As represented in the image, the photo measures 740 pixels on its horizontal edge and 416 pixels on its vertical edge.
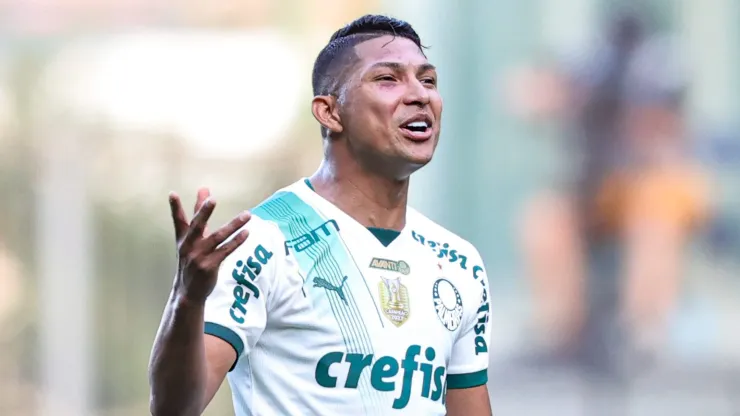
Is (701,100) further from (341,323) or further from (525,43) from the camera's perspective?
(341,323)

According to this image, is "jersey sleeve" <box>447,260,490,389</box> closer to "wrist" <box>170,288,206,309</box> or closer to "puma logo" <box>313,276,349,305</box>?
"puma logo" <box>313,276,349,305</box>

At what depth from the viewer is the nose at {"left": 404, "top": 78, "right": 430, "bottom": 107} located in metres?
3.68

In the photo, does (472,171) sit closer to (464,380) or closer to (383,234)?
(464,380)

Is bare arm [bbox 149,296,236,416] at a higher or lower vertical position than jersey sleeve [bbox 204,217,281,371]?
lower

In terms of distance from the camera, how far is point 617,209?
8.89 metres

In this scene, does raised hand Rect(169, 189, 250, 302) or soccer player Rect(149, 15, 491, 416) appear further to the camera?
soccer player Rect(149, 15, 491, 416)

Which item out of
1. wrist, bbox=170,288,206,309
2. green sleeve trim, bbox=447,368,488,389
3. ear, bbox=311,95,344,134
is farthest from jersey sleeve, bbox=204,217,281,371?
green sleeve trim, bbox=447,368,488,389

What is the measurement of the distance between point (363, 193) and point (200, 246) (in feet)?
2.84

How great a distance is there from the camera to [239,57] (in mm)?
9891

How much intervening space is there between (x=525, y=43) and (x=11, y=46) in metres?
3.77

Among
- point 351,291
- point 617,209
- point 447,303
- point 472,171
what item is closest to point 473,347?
point 447,303

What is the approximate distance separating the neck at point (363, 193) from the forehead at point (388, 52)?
1.00 ft

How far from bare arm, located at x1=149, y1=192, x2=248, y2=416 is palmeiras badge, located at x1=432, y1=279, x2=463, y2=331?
68 cm

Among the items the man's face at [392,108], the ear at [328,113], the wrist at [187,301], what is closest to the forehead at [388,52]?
the man's face at [392,108]
